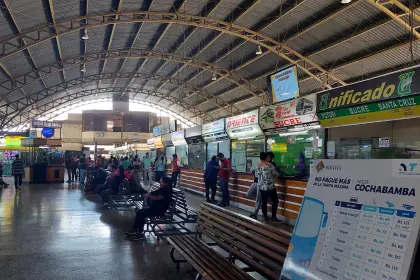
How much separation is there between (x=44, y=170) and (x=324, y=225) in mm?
21954

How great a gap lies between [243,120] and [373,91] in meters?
5.25

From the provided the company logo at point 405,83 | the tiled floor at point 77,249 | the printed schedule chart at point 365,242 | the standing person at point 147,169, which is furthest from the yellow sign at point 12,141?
the printed schedule chart at point 365,242

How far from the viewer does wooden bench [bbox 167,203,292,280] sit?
3539 millimetres

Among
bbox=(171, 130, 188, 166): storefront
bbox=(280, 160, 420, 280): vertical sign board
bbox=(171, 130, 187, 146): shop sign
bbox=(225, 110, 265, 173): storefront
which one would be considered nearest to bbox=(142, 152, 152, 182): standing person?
bbox=(171, 130, 188, 166): storefront

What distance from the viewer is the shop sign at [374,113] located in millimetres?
6535

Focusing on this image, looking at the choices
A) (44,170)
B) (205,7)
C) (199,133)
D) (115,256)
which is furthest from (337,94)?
(44,170)

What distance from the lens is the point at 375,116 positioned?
290 inches

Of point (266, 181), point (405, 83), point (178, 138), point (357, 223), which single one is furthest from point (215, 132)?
point (357, 223)

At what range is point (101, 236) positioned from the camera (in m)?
7.08

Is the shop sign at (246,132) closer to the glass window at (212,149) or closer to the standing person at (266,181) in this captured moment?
the glass window at (212,149)

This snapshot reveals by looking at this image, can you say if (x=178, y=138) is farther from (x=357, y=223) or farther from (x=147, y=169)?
(x=357, y=223)

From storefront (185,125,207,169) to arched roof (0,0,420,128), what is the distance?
5766mm

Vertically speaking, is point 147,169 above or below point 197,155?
below

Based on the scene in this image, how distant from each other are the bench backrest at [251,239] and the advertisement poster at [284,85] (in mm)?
5479
